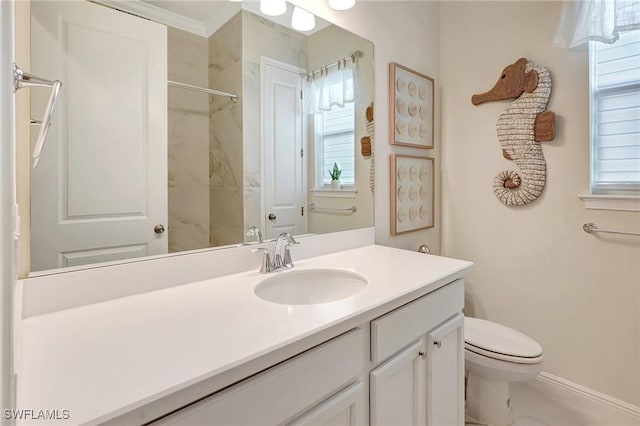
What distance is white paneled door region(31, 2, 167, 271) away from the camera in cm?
85

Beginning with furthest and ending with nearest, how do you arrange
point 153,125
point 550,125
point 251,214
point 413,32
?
Result: point 413,32 → point 550,125 → point 251,214 → point 153,125

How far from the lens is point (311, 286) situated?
124 centimetres

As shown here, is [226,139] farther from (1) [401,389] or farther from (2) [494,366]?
(2) [494,366]

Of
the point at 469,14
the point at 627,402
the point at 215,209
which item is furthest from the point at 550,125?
the point at 215,209

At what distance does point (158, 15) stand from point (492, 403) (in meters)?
2.13

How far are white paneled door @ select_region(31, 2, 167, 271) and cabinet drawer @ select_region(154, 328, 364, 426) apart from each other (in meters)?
0.59

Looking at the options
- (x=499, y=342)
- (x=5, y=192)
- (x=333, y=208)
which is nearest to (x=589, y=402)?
(x=499, y=342)

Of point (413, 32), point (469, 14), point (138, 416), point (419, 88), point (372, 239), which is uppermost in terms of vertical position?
point (469, 14)

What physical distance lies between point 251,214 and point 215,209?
0.15m

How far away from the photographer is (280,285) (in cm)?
117

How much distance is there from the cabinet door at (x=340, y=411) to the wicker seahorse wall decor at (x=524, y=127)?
1.54 metres

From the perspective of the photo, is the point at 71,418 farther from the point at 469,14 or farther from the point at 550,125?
the point at 469,14

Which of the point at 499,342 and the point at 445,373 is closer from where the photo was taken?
the point at 445,373

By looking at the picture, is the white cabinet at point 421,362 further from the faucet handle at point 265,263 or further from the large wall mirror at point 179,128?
the large wall mirror at point 179,128
